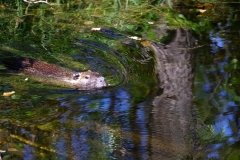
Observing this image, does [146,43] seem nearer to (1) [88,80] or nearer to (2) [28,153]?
(1) [88,80]

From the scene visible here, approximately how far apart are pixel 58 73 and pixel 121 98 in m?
1.00

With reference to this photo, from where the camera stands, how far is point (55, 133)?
14.7 feet

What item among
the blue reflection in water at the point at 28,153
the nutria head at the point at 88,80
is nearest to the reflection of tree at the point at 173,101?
the nutria head at the point at 88,80

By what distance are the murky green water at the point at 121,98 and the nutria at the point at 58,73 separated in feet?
0.37

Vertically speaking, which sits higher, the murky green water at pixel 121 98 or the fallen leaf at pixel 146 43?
the fallen leaf at pixel 146 43

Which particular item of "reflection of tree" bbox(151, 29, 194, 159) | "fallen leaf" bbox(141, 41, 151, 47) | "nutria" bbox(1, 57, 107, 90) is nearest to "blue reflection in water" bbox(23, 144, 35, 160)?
"reflection of tree" bbox(151, 29, 194, 159)

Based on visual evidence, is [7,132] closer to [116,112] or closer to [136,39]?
[116,112]

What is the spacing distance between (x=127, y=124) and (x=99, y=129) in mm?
269

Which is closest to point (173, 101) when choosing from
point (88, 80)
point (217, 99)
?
point (217, 99)

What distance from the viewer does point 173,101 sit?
5.26 meters

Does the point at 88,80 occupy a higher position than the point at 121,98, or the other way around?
the point at 88,80

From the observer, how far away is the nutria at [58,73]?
224 inches

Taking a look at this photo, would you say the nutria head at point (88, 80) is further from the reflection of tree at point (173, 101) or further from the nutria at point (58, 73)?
A: the reflection of tree at point (173, 101)

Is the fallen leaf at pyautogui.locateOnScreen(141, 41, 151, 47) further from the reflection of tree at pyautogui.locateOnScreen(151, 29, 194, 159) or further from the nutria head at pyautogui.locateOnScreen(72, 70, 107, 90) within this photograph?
the nutria head at pyautogui.locateOnScreen(72, 70, 107, 90)
